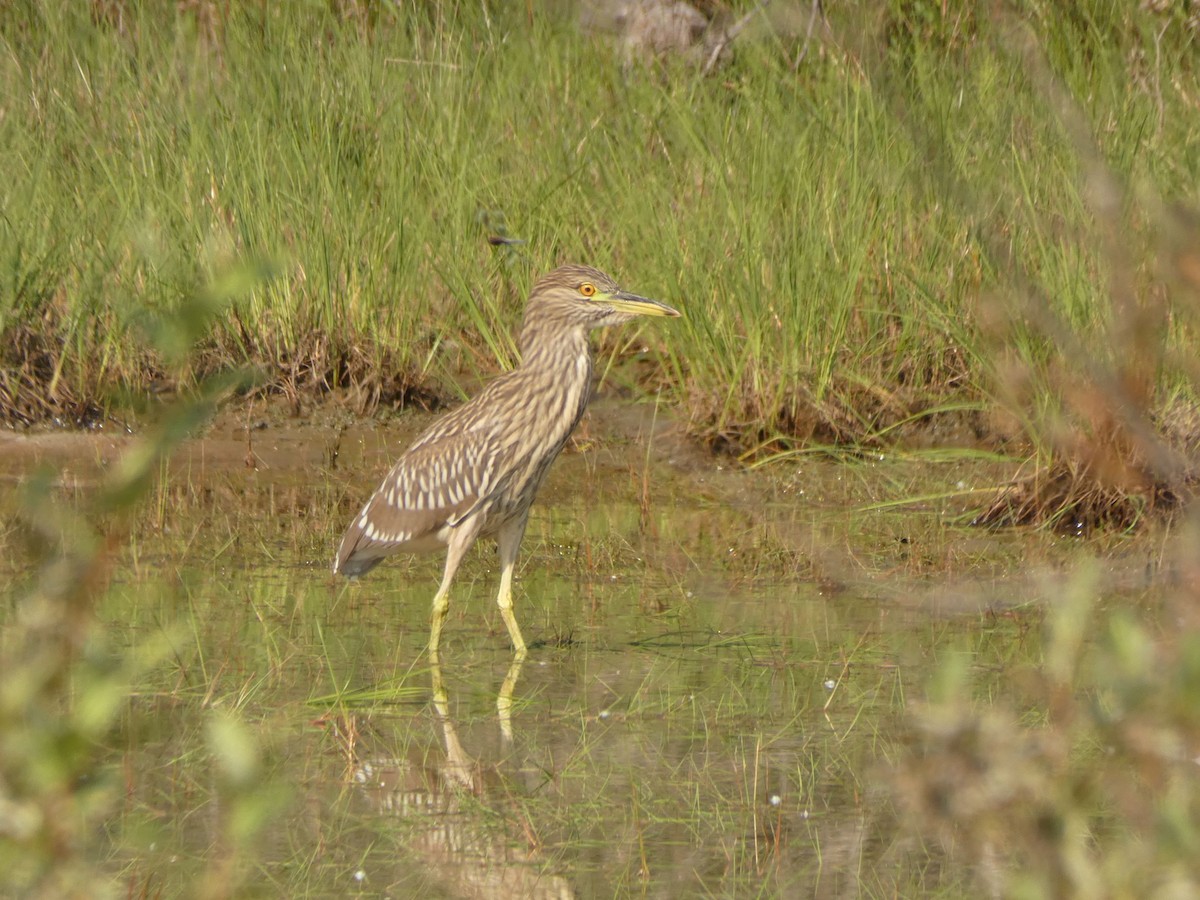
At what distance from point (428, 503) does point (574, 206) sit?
11.6 feet

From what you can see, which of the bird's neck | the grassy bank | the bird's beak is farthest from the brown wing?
the grassy bank

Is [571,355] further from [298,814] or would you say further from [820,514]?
[298,814]

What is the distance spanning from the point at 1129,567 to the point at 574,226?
11.9 ft

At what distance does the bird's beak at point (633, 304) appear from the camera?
6.46 metres

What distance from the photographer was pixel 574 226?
922 cm

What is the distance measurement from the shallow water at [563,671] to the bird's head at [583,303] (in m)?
0.89

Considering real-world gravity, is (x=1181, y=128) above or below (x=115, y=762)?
above

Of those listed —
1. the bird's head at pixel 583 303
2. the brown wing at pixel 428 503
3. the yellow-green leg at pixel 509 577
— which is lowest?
the yellow-green leg at pixel 509 577

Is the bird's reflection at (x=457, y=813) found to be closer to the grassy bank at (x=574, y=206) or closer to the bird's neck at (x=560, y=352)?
the bird's neck at (x=560, y=352)

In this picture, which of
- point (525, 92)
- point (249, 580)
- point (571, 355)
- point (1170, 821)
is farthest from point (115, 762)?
point (525, 92)

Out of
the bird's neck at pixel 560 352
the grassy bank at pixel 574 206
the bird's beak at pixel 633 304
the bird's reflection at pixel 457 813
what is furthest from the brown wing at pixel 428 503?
the grassy bank at pixel 574 206

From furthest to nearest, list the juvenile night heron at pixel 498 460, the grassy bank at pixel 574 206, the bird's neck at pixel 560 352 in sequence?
the grassy bank at pixel 574 206, the bird's neck at pixel 560 352, the juvenile night heron at pixel 498 460

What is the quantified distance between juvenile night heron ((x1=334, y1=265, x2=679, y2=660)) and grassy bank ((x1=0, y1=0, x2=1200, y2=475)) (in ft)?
5.86

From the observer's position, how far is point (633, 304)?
21.4ft
